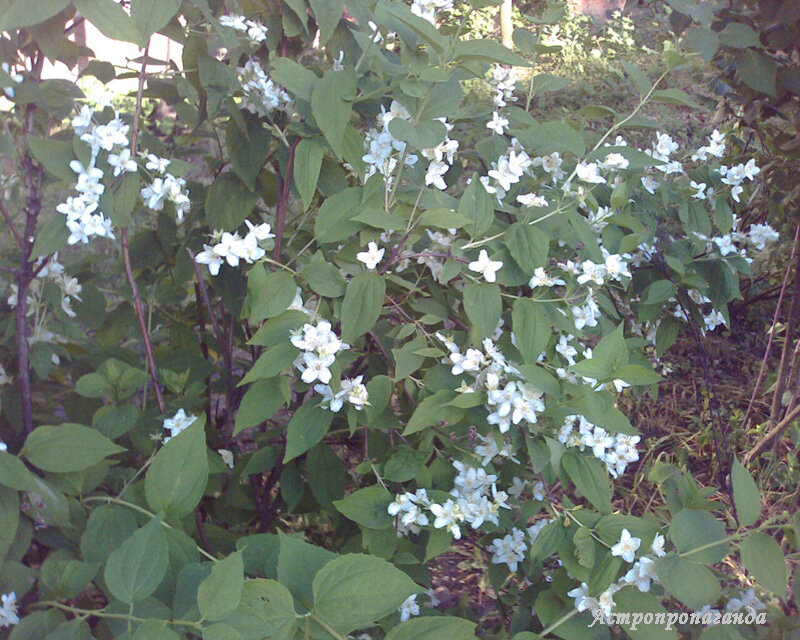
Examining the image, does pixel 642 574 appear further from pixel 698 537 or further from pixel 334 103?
pixel 334 103

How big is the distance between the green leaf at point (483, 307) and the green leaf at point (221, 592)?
571 mm

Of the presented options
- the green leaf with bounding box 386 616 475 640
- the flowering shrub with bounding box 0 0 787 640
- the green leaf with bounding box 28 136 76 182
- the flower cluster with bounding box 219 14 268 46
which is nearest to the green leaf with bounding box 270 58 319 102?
the flowering shrub with bounding box 0 0 787 640

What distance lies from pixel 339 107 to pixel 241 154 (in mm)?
313

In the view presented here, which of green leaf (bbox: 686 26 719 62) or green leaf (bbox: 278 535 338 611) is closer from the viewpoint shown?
green leaf (bbox: 278 535 338 611)

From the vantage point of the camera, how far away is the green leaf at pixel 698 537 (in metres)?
1.12

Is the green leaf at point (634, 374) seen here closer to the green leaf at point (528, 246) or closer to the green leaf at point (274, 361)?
the green leaf at point (528, 246)

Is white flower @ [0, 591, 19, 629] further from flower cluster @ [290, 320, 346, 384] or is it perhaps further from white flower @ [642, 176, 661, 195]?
white flower @ [642, 176, 661, 195]

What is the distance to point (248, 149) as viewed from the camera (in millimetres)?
1461

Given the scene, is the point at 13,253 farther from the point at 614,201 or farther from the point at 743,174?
the point at 743,174

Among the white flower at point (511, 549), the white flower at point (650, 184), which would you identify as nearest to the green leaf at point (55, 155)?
the white flower at point (511, 549)

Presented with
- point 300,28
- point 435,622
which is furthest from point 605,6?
point 435,622

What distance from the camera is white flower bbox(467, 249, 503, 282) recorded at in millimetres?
1259

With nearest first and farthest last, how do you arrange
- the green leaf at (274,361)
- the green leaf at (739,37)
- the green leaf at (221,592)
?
1. the green leaf at (221,592)
2. the green leaf at (274,361)
3. the green leaf at (739,37)

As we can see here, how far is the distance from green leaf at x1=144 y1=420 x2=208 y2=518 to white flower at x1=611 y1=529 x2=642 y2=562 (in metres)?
0.66
